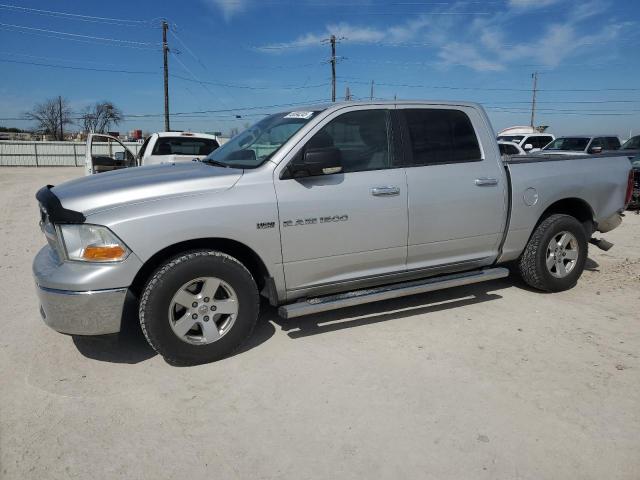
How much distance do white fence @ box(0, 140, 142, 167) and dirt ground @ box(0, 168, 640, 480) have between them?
35763mm

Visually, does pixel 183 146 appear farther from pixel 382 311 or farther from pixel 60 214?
pixel 60 214

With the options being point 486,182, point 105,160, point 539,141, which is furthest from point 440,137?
point 539,141

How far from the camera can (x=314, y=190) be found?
3.68 metres

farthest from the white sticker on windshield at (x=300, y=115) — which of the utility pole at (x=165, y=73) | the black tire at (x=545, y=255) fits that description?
the utility pole at (x=165, y=73)

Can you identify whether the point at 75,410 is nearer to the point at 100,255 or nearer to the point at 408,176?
the point at 100,255

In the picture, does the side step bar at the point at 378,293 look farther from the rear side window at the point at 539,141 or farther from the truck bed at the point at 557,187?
the rear side window at the point at 539,141

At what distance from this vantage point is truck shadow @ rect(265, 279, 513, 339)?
165 inches

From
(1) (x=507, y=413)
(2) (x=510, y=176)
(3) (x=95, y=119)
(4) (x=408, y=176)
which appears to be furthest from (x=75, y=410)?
(3) (x=95, y=119)

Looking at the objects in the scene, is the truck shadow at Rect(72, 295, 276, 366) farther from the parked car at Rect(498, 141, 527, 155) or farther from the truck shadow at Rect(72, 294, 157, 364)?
the parked car at Rect(498, 141, 527, 155)

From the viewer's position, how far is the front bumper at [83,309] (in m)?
3.13

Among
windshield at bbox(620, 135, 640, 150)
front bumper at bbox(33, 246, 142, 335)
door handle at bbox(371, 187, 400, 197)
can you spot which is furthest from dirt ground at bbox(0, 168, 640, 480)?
windshield at bbox(620, 135, 640, 150)

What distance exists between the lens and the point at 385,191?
3.93 meters

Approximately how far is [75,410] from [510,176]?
4.09 m

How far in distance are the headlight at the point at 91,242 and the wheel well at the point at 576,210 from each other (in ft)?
13.4
